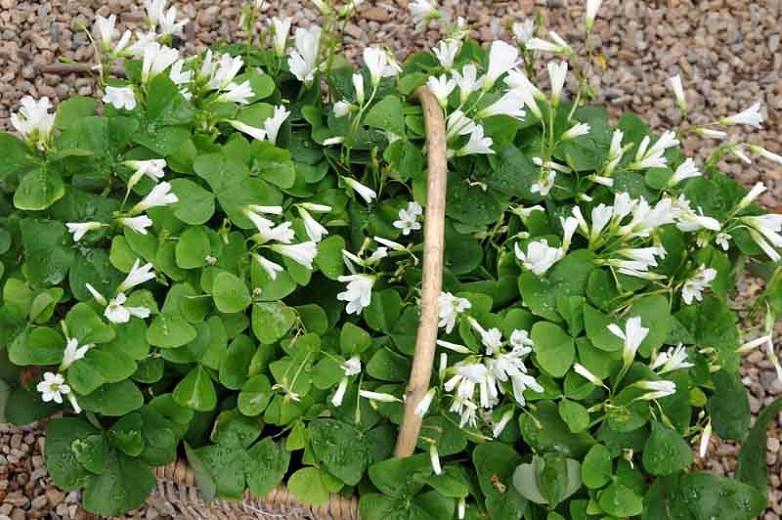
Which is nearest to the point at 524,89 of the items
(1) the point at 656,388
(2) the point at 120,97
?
(1) the point at 656,388

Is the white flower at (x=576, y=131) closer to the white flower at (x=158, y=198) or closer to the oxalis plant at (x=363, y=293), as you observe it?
the oxalis plant at (x=363, y=293)

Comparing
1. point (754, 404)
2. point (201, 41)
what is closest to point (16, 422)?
point (201, 41)

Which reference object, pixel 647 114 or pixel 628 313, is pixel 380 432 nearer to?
pixel 628 313

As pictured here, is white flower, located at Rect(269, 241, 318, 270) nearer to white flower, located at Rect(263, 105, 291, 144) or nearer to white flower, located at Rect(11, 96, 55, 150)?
white flower, located at Rect(263, 105, 291, 144)

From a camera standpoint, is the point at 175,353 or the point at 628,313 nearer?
the point at 175,353

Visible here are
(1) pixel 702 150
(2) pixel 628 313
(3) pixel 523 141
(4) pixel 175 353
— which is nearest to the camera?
(4) pixel 175 353

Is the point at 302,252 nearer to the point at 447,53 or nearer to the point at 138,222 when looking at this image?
the point at 138,222
